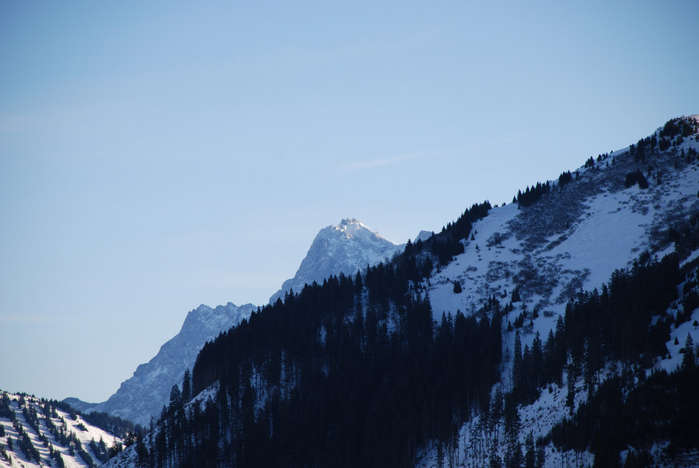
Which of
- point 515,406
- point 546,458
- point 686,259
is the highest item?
point 686,259

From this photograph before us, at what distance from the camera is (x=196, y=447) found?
569ft

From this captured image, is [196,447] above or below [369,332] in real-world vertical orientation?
below

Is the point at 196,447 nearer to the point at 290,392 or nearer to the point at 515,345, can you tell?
the point at 290,392

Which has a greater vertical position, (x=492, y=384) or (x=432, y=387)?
(x=432, y=387)

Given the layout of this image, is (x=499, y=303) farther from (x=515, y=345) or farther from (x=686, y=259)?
(x=686, y=259)

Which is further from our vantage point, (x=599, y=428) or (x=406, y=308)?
(x=406, y=308)

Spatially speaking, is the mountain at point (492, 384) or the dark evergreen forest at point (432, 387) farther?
the mountain at point (492, 384)

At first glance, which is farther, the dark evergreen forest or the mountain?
the mountain

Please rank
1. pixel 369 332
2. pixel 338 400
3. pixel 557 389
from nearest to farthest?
1. pixel 557 389
2. pixel 338 400
3. pixel 369 332

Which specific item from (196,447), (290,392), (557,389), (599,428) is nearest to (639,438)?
(599,428)

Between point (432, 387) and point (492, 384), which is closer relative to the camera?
point (492, 384)

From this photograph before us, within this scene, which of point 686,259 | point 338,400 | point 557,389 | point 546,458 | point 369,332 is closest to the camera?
point 546,458

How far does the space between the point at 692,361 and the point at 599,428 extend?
17.3 meters

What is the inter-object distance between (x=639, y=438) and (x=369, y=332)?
88.8 meters
